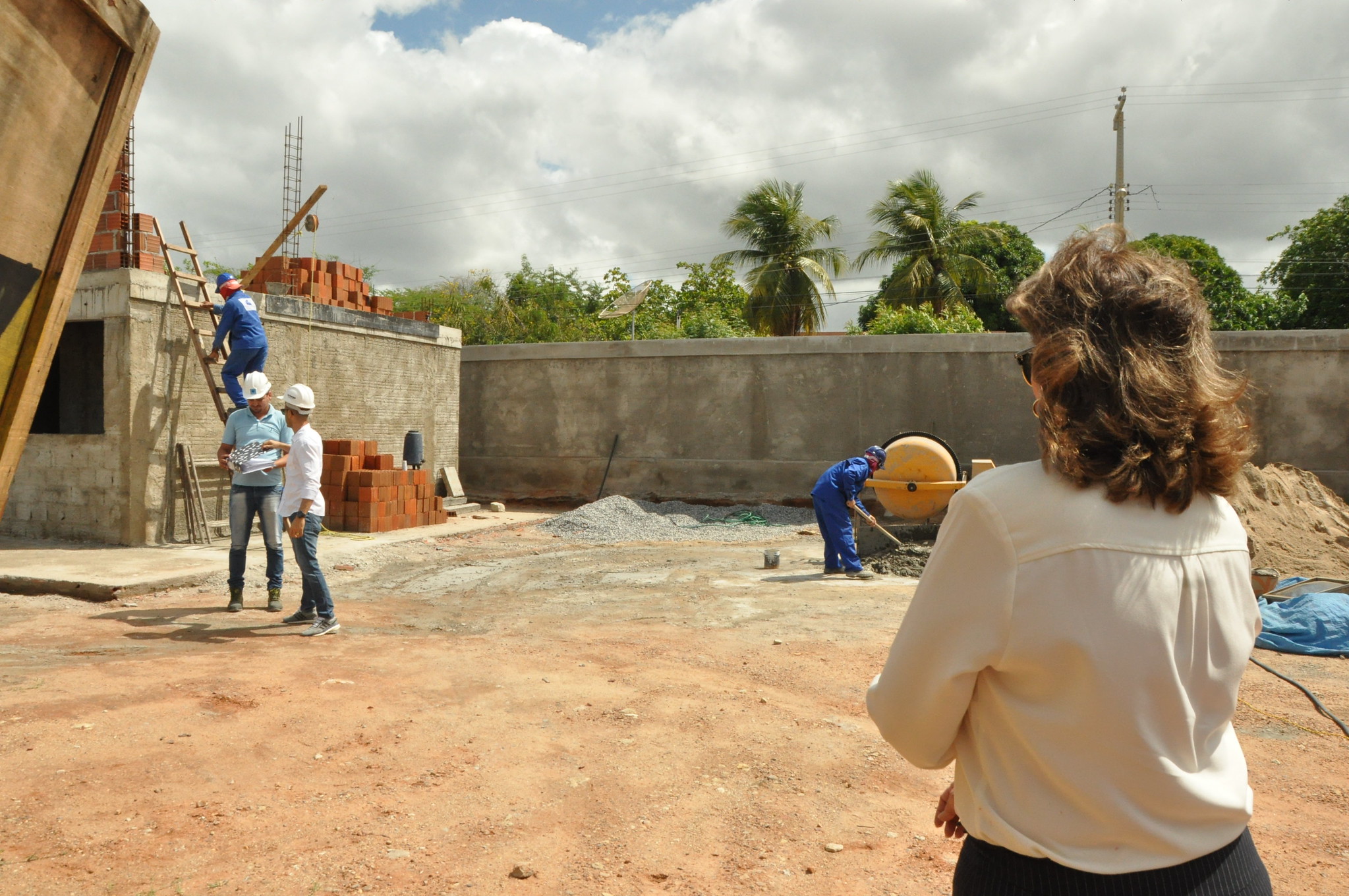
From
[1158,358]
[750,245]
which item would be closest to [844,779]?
[1158,358]

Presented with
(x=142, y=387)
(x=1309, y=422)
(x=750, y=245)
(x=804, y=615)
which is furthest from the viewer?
(x=750, y=245)

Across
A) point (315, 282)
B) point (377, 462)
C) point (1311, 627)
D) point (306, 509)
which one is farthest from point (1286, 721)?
point (315, 282)

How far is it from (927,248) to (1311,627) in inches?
996

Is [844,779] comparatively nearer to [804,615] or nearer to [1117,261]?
[1117,261]

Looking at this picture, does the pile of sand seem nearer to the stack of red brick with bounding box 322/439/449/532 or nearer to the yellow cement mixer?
the yellow cement mixer

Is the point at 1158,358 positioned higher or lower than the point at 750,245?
lower

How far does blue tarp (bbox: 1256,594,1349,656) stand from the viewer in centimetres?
659

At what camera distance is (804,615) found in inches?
290

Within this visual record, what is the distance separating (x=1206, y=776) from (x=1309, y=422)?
51.1ft

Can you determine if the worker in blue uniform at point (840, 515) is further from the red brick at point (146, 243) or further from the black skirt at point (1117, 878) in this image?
the black skirt at point (1117, 878)

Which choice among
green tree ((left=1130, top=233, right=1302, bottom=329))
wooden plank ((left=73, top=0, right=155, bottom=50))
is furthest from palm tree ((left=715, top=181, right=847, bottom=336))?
wooden plank ((left=73, top=0, right=155, bottom=50))

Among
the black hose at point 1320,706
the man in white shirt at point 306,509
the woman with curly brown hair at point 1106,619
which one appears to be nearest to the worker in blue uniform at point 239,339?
the man in white shirt at point 306,509

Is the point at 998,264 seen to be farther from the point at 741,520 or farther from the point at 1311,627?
the point at 1311,627

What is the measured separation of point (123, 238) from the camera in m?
9.76
